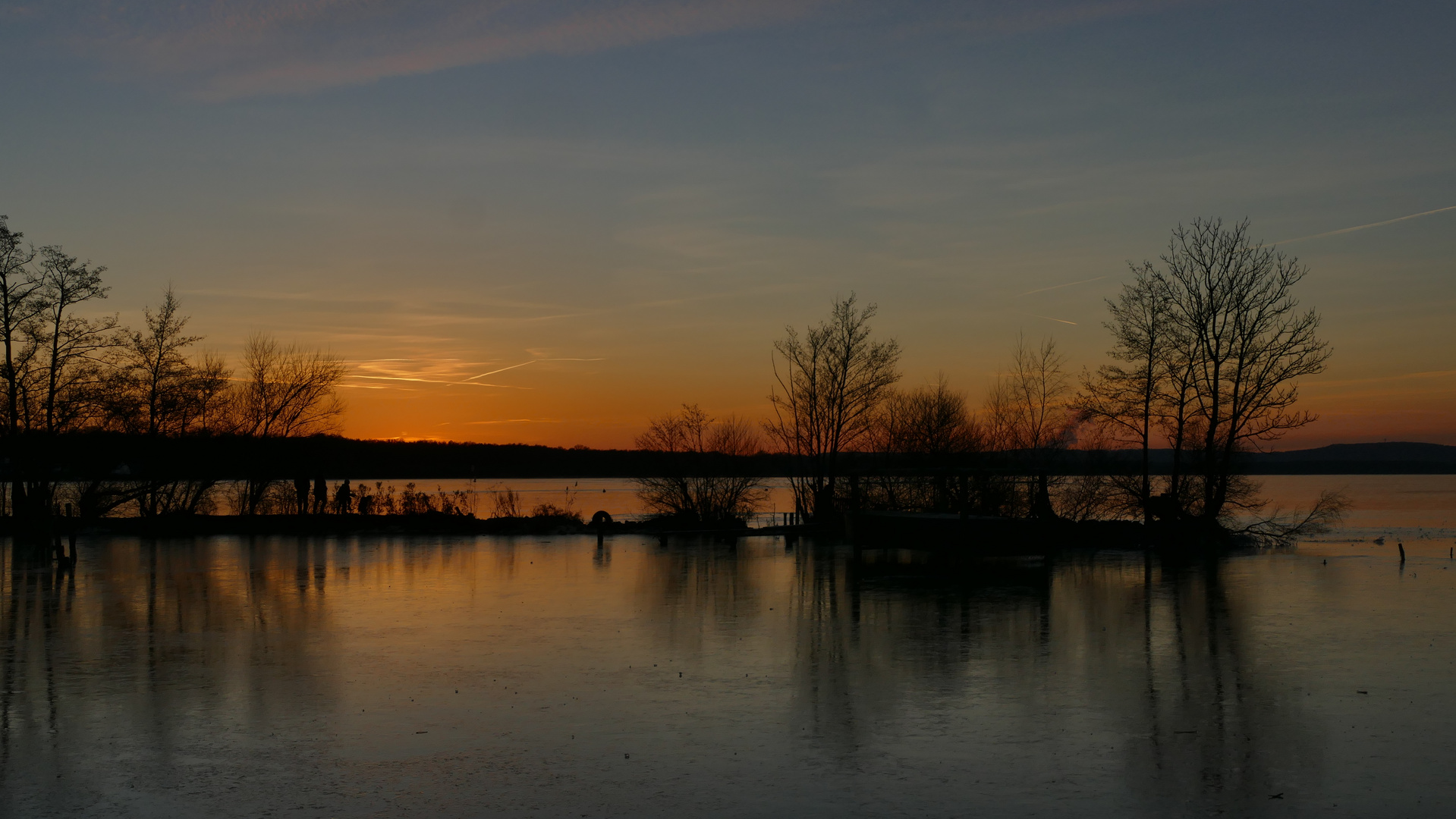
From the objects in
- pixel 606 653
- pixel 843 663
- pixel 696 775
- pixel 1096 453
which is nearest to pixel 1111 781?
pixel 696 775

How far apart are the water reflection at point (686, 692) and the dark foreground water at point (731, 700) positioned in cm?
5

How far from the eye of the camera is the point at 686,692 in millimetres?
10422

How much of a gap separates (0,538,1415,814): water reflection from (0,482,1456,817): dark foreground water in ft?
0.15

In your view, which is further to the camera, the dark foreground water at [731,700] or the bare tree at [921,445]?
the bare tree at [921,445]

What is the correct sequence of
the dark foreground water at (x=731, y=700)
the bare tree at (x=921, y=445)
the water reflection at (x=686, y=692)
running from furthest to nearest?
the bare tree at (x=921, y=445)
the water reflection at (x=686, y=692)
the dark foreground water at (x=731, y=700)

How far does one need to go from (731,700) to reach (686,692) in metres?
0.57

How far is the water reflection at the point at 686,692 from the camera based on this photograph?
7.48 metres

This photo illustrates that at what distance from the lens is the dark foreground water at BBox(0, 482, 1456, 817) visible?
7199mm

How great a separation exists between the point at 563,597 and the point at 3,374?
21.9 meters

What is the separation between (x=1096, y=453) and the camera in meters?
35.1

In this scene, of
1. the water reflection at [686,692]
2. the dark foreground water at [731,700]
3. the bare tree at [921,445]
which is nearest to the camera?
the dark foreground water at [731,700]

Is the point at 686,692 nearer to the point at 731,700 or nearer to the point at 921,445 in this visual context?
the point at 731,700

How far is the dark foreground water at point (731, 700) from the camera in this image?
7.20m

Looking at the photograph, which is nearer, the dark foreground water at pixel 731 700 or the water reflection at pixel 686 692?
the dark foreground water at pixel 731 700
